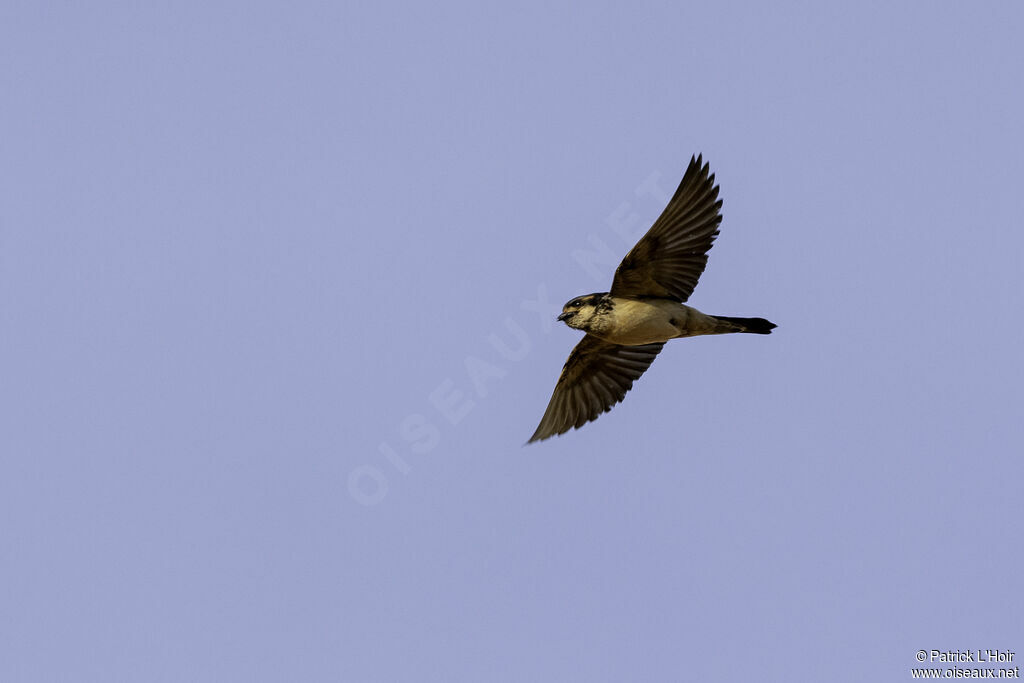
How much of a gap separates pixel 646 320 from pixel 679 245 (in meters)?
0.89

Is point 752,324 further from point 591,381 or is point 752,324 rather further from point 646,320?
point 591,381

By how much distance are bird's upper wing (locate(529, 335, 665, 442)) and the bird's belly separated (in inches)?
39.2

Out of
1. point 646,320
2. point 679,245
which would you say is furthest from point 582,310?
point 679,245

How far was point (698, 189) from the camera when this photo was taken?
1514 cm

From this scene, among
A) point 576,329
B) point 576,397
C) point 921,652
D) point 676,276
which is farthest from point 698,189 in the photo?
point 921,652

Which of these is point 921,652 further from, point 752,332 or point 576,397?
point 576,397

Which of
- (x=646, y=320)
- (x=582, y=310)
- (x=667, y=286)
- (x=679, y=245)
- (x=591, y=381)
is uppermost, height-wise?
(x=679, y=245)

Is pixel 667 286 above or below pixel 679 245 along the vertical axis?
below

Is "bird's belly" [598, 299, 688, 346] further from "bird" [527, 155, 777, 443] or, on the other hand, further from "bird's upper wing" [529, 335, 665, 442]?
"bird's upper wing" [529, 335, 665, 442]

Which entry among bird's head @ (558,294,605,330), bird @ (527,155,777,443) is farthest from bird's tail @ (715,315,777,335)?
bird's head @ (558,294,605,330)

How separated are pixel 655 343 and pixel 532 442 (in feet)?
6.28

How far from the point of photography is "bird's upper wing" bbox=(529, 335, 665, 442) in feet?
54.6

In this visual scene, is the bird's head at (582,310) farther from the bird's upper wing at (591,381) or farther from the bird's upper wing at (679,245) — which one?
the bird's upper wing at (591,381)

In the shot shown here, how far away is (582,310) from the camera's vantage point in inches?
615
